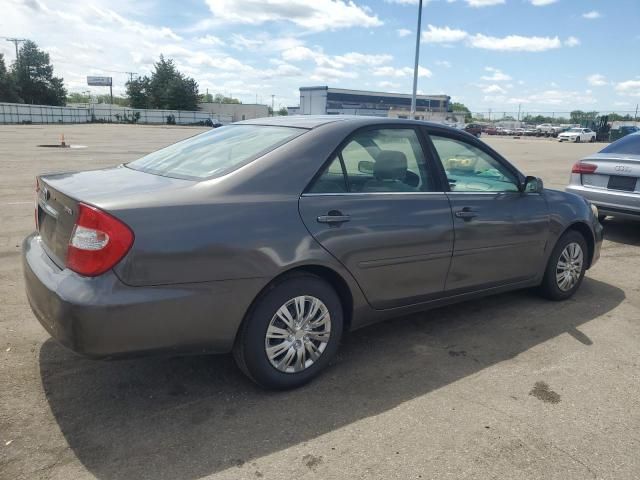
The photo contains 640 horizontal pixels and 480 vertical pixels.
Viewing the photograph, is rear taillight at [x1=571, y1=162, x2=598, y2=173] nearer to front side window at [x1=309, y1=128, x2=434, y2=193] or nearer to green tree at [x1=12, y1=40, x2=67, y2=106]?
front side window at [x1=309, y1=128, x2=434, y2=193]

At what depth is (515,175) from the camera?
444 cm

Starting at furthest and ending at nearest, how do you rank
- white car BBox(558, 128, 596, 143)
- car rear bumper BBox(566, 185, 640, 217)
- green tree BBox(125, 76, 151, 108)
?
green tree BBox(125, 76, 151, 108), white car BBox(558, 128, 596, 143), car rear bumper BBox(566, 185, 640, 217)

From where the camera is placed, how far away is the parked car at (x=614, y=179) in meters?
7.28

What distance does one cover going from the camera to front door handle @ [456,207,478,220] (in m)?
3.89

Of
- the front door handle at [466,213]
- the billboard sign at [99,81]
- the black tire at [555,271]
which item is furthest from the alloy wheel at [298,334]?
the billboard sign at [99,81]

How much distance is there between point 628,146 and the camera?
7.79 metres

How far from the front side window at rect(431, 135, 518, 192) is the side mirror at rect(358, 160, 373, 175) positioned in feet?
2.12

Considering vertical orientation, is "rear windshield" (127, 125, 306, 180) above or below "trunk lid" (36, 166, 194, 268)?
above

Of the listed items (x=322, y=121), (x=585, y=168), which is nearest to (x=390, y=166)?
(x=322, y=121)

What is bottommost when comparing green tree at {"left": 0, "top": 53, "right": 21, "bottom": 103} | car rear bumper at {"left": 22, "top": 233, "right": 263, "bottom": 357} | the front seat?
car rear bumper at {"left": 22, "top": 233, "right": 263, "bottom": 357}

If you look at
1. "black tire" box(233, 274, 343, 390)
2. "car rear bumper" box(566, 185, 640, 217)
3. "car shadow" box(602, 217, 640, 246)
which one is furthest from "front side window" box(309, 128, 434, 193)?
"car shadow" box(602, 217, 640, 246)

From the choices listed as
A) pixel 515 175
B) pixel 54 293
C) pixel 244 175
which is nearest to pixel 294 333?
pixel 244 175

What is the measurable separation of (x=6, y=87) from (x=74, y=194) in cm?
8434

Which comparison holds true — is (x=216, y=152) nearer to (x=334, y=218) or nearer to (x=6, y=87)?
(x=334, y=218)
